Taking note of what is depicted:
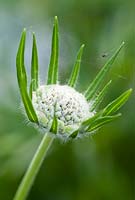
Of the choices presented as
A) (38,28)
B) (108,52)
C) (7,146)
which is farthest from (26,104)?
(38,28)

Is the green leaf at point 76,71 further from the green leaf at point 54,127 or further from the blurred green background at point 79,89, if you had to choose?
the blurred green background at point 79,89

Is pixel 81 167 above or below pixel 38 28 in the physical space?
below

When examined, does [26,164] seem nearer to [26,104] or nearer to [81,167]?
[81,167]

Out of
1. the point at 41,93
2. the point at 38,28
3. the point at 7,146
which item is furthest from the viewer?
the point at 38,28

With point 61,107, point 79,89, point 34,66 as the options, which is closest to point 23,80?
point 34,66

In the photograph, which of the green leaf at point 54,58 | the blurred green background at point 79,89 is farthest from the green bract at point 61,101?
the blurred green background at point 79,89

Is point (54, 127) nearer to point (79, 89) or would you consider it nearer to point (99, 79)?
point (99, 79)
